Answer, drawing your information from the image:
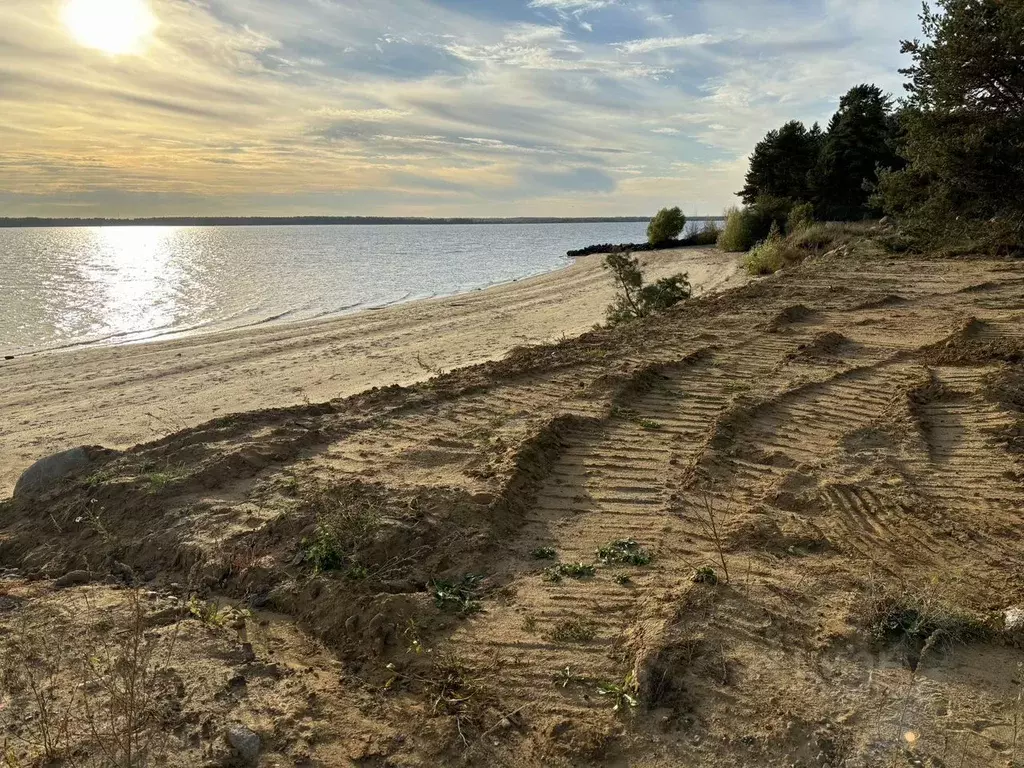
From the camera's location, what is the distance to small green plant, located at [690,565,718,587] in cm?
383

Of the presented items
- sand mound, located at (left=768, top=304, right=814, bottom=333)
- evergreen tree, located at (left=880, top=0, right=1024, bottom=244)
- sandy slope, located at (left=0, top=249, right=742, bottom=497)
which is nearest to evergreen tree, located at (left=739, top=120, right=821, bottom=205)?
sandy slope, located at (left=0, top=249, right=742, bottom=497)

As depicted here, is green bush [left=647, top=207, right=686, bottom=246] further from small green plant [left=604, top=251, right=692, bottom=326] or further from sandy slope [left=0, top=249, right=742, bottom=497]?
small green plant [left=604, top=251, right=692, bottom=326]

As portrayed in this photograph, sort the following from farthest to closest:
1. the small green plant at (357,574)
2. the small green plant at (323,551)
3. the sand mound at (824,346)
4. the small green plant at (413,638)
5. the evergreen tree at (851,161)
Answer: the evergreen tree at (851,161) → the sand mound at (824,346) → the small green plant at (323,551) → the small green plant at (357,574) → the small green plant at (413,638)

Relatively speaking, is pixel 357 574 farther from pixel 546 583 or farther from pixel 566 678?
pixel 566 678

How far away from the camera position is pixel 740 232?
33156 millimetres

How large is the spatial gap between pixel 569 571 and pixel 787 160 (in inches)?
1623

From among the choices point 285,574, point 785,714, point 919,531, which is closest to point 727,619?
point 785,714

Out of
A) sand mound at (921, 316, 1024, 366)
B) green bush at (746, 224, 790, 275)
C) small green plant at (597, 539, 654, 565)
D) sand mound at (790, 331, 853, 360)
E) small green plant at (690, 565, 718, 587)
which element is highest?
green bush at (746, 224, 790, 275)

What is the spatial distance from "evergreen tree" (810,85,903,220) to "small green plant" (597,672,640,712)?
37468 millimetres

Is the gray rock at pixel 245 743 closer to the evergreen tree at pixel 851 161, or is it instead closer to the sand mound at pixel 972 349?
the sand mound at pixel 972 349

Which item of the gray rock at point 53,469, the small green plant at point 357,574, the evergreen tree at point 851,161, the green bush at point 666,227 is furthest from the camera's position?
the green bush at point 666,227

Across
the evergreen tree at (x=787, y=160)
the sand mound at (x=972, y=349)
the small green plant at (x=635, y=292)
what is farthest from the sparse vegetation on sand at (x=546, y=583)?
the evergreen tree at (x=787, y=160)

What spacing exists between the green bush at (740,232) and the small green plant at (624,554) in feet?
102

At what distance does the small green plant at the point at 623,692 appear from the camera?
305cm
